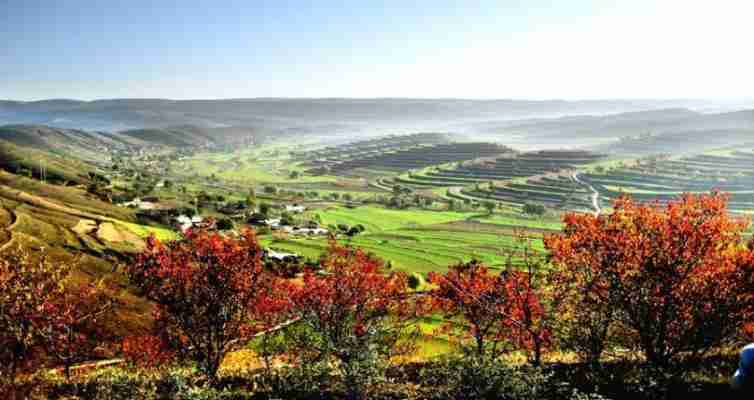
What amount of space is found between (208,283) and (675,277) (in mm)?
22574

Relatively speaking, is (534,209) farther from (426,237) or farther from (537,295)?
(537,295)

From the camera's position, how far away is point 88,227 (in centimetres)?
9019

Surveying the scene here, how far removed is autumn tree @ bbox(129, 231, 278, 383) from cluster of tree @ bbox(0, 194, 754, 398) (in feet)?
0.20

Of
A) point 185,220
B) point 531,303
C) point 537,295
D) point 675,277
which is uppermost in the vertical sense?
point 675,277

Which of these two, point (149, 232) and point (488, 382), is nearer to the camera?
point (488, 382)

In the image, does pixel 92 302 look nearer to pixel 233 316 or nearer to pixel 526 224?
pixel 233 316

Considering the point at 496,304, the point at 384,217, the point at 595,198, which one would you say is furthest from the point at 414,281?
the point at 595,198

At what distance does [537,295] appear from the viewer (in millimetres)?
35750

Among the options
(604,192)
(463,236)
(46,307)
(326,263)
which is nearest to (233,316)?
(326,263)

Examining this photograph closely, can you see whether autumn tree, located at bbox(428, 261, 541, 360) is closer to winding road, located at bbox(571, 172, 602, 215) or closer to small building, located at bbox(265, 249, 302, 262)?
small building, located at bbox(265, 249, 302, 262)

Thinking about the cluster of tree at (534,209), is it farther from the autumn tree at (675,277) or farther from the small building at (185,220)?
the autumn tree at (675,277)

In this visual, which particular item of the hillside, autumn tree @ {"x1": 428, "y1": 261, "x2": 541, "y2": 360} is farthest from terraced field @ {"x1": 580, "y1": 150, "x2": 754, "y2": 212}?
the hillside

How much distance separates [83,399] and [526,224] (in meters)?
132

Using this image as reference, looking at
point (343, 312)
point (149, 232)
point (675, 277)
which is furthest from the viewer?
point (149, 232)
